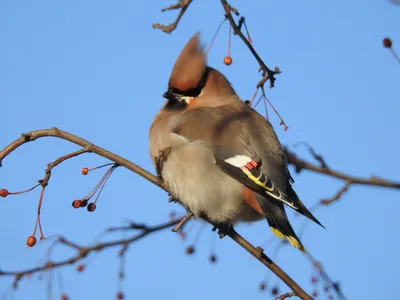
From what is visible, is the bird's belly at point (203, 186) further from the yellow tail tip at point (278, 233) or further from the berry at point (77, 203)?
the berry at point (77, 203)

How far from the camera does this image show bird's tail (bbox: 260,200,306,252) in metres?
2.90

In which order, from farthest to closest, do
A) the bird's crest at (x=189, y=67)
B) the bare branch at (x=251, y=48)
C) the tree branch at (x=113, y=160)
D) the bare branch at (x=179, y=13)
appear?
the bird's crest at (x=189, y=67) < the tree branch at (x=113, y=160) < the bare branch at (x=251, y=48) < the bare branch at (x=179, y=13)

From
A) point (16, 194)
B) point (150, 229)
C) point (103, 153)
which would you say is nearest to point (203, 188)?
point (150, 229)

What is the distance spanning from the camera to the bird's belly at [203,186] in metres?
3.11

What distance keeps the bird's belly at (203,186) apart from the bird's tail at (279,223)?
0.51ft

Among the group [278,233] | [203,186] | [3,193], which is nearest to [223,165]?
[203,186]

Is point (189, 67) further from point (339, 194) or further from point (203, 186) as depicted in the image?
point (339, 194)

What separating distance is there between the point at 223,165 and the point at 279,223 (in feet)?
1.25

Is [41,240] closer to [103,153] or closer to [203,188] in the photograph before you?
[103,153]

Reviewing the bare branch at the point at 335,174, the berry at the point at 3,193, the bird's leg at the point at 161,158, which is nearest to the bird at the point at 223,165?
the bird's leg at the point at 161,158

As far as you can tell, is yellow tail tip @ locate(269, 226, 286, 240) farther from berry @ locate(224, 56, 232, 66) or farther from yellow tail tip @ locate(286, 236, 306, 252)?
Answer: berry @ locate(224, 56, 232, 66)

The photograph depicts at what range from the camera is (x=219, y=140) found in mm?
3242

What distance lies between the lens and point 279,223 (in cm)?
296

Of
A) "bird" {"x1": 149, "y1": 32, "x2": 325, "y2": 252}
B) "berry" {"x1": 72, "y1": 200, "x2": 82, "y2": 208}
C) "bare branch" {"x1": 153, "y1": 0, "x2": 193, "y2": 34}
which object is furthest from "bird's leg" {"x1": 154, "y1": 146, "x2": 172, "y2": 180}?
"bare branch" {"x1": 153, "y1": 0, "x2": 193, "y2": 34}
